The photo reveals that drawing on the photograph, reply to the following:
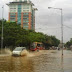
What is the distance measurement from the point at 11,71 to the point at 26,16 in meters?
144

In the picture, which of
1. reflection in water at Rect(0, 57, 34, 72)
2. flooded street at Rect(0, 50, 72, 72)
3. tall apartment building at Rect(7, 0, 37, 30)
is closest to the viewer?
reflection in water at Rect(0, 57, 34, 72)

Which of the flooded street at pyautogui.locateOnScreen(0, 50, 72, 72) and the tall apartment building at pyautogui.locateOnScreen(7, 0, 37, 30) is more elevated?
the tall apartment building at pyautogui.locateOnScreen(7, 0, 37, 30)

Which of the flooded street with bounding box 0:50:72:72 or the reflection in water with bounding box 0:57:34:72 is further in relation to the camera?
the flooded street with bounding box 0:50:72:72

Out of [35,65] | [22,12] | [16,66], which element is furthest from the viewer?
[22,12]

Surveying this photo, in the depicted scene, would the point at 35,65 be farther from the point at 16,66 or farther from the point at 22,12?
the point at 22,12

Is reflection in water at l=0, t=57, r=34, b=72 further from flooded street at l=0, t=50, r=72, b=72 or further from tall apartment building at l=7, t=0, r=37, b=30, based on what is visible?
tall apartment building at l=7, t=0, r=37, b=30

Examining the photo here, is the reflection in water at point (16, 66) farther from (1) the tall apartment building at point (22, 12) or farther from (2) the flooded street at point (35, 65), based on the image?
(1) the tall apartment building at point (22, 12)

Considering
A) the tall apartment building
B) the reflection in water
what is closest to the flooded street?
the reflection in water

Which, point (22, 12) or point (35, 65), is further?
point (22, 12)

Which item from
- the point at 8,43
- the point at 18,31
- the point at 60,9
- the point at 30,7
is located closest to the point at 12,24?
the point at 18,31

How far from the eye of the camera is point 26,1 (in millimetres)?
157625

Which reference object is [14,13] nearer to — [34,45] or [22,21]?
[22,21]

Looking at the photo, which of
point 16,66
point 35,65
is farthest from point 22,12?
point 16,66

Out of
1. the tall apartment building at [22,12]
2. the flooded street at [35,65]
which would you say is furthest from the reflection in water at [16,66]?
the tall apartment building at [22,12]
